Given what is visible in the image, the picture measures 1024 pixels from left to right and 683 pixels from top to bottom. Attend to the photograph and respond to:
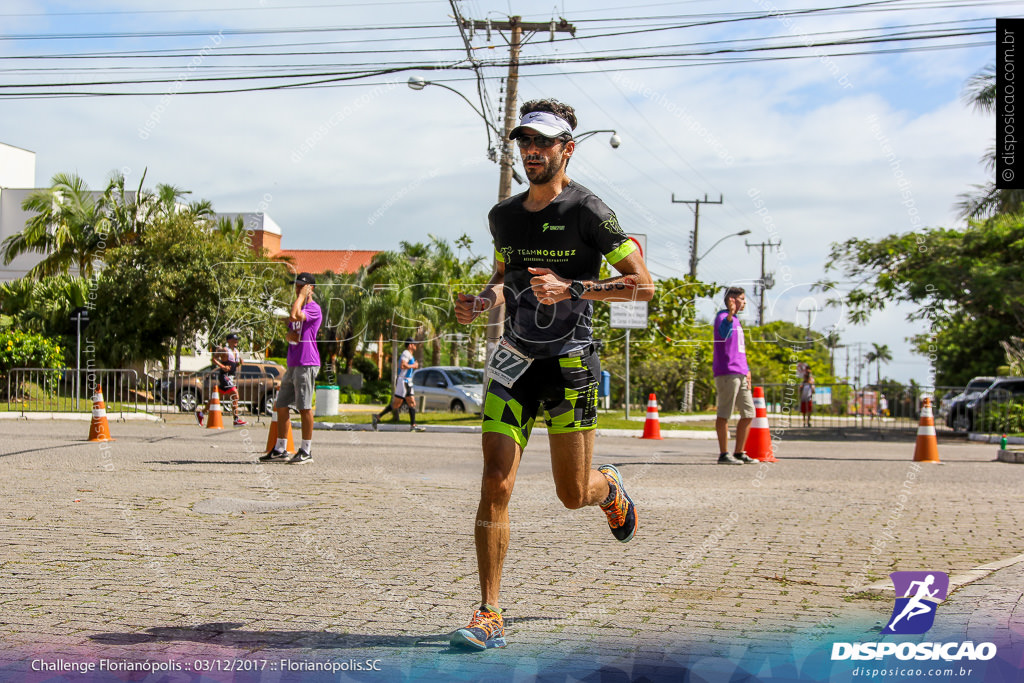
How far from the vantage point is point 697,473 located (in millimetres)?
11203

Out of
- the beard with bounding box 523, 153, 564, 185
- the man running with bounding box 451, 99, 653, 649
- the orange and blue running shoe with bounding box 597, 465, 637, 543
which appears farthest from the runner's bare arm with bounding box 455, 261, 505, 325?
the orange and blue running shoe with bounding box 597, 465, 637, 543

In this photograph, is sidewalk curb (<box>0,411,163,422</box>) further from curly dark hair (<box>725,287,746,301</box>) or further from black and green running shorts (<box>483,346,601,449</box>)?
black and green running shorts (<box>483,346,601,449</box>)

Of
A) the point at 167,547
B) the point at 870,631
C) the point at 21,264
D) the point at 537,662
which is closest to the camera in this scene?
the point at 537,662

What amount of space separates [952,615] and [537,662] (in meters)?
2.03

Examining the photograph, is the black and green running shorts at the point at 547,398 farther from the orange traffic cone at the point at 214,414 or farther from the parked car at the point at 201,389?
the parked car at the point at 201,389

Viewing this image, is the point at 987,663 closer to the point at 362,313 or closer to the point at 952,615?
the point at 952,615

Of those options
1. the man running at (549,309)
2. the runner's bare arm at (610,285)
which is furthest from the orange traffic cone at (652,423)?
the runner's bare arm at (610,285)

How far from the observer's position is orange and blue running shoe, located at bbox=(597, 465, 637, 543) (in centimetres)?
489

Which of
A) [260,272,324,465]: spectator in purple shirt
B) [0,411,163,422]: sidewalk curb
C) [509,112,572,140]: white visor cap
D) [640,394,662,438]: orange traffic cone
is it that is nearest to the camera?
[509,112,572,140]: white visor cap

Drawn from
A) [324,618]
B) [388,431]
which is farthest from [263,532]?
[388,431]

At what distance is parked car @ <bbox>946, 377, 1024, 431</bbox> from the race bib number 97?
21.3 metres

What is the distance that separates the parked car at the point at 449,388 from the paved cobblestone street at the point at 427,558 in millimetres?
15274

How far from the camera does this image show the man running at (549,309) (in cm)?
421

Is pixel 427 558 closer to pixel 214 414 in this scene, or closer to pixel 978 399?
pixel 214 414
